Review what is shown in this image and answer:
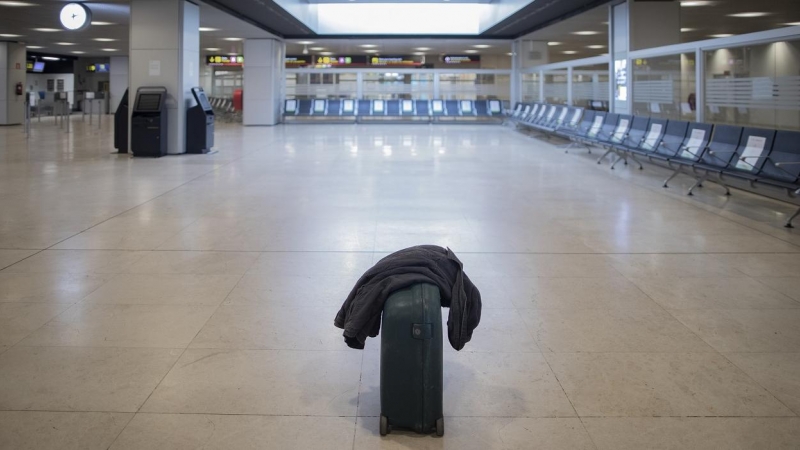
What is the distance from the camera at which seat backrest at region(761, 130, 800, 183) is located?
7723 mm

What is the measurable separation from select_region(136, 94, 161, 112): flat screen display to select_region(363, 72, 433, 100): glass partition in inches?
685

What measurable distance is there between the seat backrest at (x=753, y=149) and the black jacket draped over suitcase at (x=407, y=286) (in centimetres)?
650

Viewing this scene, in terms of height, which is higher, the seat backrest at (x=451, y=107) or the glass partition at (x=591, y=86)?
the seat backrest at (x=451, y=107)

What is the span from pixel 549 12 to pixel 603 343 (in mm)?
15904

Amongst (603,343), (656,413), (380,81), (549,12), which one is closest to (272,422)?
(656,413)

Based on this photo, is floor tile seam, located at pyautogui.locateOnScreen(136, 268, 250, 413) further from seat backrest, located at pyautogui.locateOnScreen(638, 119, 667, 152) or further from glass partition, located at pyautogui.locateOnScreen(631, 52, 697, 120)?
glass partition, located at pyautogui.locateOnScreen(631, 52, 697, 120)

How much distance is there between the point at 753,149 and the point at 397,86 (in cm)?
2327

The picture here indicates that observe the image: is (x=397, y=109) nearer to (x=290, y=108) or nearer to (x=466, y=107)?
(x=466, y=107)

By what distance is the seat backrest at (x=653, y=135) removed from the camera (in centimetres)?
1140

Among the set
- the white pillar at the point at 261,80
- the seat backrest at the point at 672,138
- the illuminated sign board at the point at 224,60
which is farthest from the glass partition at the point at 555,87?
the illuminated sign board at the point at 224,60

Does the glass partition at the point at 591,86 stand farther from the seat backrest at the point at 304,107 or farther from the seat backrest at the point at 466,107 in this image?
the seat backrest at the point at 304,107

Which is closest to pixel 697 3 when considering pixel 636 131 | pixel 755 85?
pixel 636 131

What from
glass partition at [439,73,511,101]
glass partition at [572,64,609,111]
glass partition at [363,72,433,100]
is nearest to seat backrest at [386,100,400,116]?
glass partition at [363,72,433,100]

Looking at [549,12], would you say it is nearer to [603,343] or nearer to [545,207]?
[545,207]
